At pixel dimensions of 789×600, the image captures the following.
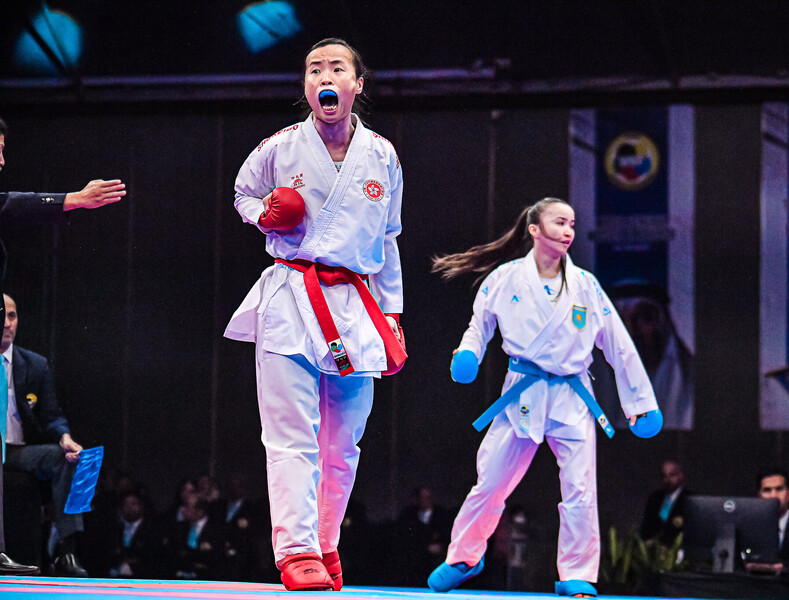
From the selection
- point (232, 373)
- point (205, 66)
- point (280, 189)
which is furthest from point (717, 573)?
point (205, 66)

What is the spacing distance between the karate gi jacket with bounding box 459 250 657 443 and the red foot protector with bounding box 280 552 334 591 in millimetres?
1795

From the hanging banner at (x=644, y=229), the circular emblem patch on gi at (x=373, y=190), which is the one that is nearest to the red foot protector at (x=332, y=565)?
the circular emblem patch on gi at (x=373, y=190)

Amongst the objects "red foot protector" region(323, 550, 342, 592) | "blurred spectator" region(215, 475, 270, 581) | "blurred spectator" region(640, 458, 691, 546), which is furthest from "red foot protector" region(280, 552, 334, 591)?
"blurred spectator" region(640, 458, 691, 546)

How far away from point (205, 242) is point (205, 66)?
44.7 inches

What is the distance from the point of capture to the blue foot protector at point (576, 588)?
4066 millimetres

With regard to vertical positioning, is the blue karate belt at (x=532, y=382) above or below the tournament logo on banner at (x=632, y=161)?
below

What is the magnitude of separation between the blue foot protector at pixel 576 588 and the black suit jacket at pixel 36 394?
261 cm

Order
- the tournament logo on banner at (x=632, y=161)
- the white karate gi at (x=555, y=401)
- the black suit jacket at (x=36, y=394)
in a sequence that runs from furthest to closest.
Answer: the tournament logo on banner at (x=632, y=161)
the black suit jacket at (x=36, y=394)
the white karate gi at (x=555, y=401)

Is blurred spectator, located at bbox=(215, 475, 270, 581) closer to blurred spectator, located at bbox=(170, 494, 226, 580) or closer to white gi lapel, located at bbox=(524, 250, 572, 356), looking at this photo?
blurred spectator, located at bbox=(170, 494, 226, 580)

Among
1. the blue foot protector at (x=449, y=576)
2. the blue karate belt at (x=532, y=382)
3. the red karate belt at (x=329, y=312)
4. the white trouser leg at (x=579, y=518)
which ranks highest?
the red karate belt at (x=329, y=312)

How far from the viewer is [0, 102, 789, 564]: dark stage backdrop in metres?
6.36

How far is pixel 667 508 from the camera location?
6180 millimetres

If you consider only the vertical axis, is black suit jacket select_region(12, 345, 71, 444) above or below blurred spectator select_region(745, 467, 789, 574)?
above

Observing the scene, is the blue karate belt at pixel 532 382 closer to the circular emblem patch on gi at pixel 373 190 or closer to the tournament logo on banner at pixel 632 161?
the circular emblem patch on gi at pixel 373 190
